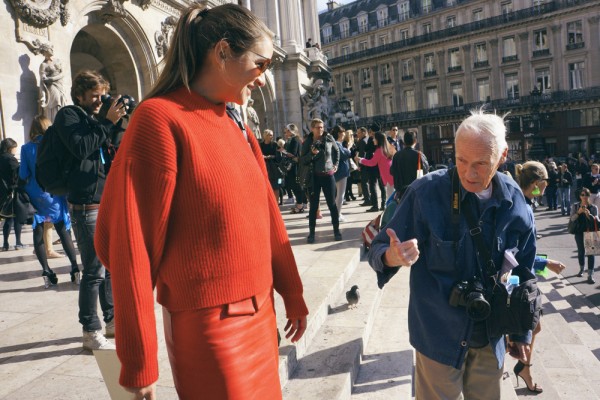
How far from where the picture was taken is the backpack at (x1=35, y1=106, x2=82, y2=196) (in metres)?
3.18

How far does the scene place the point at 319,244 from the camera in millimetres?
6688

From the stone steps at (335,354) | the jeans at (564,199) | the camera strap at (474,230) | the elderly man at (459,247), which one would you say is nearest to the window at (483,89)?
the jeans at (564,199)

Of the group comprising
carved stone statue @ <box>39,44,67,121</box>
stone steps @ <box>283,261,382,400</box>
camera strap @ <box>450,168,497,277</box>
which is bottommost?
stone steps @ <box>283,261,382,400</box>

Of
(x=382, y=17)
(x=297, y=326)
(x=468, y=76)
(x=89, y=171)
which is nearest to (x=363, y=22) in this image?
(x=382, y=17)

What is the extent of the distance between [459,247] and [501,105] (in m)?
45.0

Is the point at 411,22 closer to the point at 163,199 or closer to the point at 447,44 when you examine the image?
the point at 447,44

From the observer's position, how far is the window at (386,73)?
50312 mm

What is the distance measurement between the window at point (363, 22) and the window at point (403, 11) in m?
4.38

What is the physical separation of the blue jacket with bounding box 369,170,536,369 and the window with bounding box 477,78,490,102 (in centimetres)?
4606

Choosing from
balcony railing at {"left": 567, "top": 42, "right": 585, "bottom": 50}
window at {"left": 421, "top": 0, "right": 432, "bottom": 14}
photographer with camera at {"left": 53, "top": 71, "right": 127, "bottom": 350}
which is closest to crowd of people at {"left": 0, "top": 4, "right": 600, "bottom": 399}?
photographer with camera at {"left": 53, "top": 71, "right": 127, "bottom": 350}

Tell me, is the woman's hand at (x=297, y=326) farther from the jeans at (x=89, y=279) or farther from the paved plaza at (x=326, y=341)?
the jeans at (x=89, y=279)

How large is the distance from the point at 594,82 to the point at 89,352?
45.2 meters

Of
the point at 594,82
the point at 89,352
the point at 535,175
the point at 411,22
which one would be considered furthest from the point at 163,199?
the point at 411,22

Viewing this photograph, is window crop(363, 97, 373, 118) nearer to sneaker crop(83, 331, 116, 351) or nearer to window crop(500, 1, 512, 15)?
window crop(500, 1, 512, 15)
